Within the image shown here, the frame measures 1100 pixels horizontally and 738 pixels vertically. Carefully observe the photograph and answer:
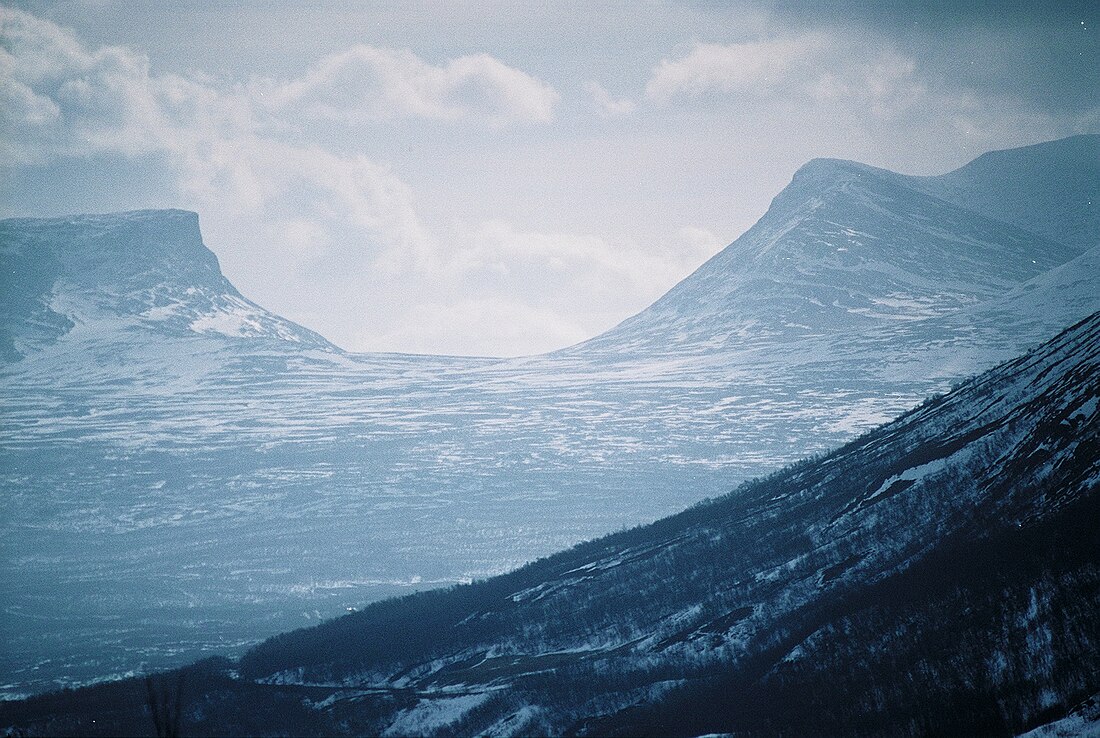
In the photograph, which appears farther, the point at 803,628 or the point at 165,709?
the point at 803,628

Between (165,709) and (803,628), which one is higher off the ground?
(165,709)

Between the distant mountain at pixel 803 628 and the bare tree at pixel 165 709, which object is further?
the distant mountain at pixel 803 628

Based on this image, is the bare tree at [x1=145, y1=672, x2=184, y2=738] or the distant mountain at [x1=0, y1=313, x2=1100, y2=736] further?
the distant mountain at [x1=0, y1=313, x2=1100, y2=736]

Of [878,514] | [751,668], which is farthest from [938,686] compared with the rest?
[878,514]

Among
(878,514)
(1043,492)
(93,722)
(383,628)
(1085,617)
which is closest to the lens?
(1085,617)

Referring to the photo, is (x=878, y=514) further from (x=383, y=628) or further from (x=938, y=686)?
(x=383, y=628)

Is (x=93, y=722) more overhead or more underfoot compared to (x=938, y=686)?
more overhead

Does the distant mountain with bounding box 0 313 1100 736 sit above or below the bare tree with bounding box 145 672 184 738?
below

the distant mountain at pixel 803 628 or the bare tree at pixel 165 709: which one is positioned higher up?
the bare tree at pixel 165 709
